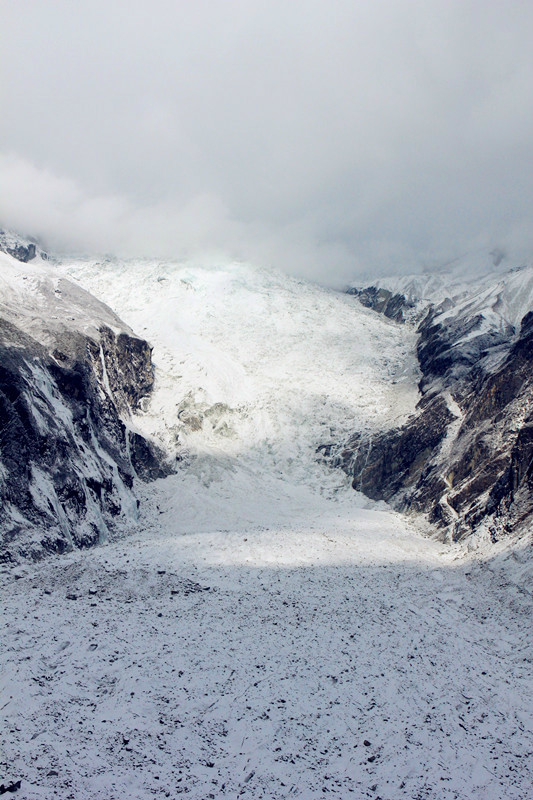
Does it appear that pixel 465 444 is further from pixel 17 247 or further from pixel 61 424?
pixel 17 247

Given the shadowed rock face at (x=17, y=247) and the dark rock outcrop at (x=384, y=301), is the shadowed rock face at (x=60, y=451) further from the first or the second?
the dark rock outcrop at (x=384, y=301)

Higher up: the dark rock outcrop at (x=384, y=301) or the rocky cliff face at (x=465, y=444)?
the dark rock outcrop at (x=384, y=301)

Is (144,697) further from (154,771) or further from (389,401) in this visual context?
(389,401)

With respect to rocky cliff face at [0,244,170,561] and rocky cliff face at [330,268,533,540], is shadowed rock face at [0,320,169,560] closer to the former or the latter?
rocky cliff face at [0,244,170,561]

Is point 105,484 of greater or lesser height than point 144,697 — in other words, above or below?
above

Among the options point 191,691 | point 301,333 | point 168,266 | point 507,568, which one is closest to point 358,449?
point 507,568

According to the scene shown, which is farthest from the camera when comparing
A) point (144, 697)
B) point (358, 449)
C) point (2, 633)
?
point (358, 449)

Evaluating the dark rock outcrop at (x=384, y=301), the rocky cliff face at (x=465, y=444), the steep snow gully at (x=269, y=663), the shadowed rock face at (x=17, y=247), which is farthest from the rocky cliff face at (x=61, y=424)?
the dark rock outcrop at (x=384, y=301)
